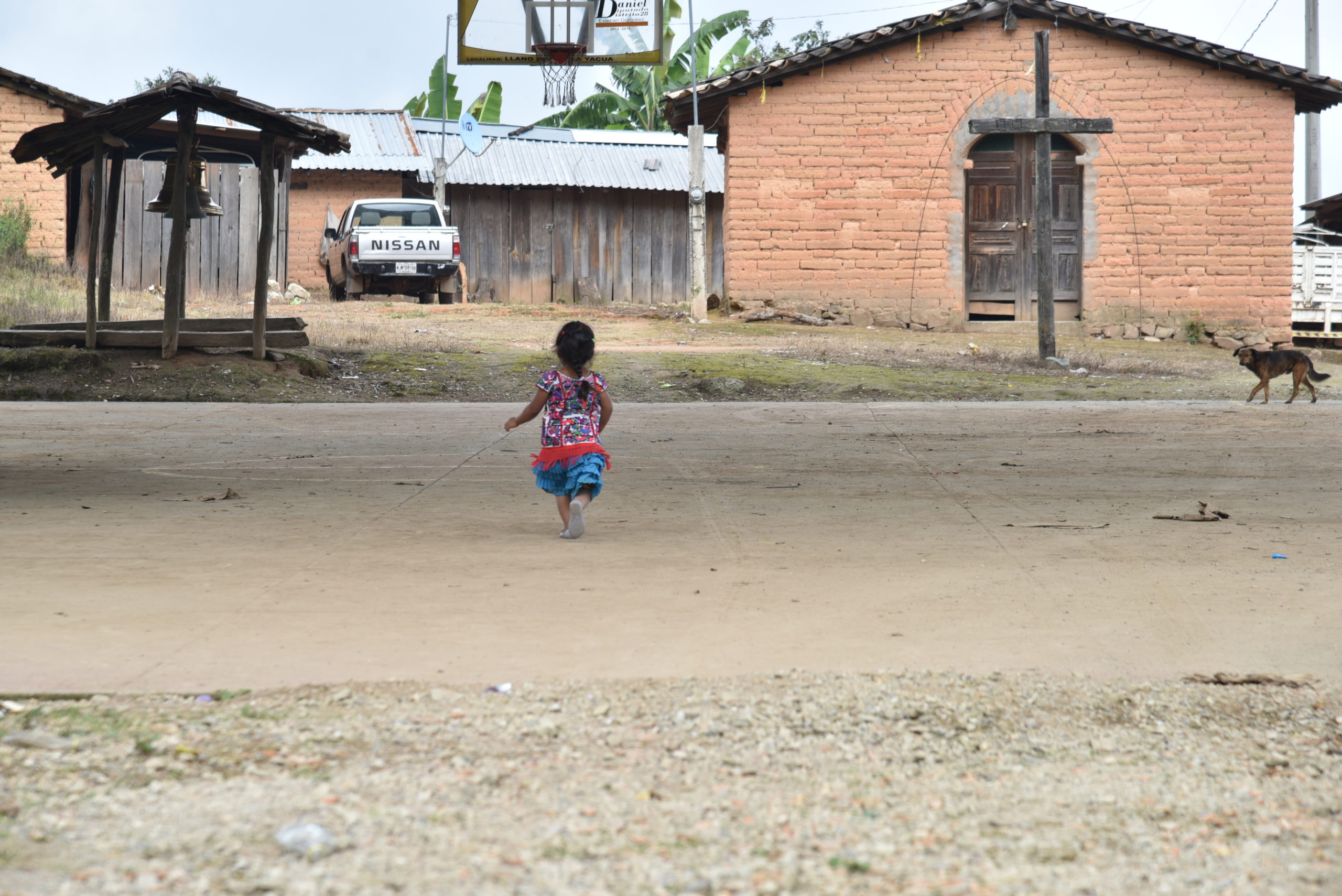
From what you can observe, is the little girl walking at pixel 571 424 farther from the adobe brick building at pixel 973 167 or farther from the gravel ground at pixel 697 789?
the adobe brick building at pixel 973 167

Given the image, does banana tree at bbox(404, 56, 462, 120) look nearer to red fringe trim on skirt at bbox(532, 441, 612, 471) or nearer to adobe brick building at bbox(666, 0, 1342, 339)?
adobe brick building at bbox(666, 0, 1342, 339)

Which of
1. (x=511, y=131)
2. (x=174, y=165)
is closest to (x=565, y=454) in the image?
(x=174, y=165)

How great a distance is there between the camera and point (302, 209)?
1032 inches

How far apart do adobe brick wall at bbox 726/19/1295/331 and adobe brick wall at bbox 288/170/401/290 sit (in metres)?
10.1

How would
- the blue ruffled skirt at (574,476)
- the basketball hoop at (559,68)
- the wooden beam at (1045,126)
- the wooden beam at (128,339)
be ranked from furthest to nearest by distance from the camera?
the wooden beam at (1045,126)
the basketball hoop at (559,68)
the wooden beam at (128,339)
the blue ruffled skirt at (574,476)

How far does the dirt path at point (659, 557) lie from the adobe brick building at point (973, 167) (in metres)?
10.1

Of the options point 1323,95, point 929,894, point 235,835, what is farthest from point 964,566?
point 1323,95

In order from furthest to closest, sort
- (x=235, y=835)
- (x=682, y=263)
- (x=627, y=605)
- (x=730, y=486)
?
(x=682, y=263), (x=730, y=486), (x=627, y=605), (x=235, y=835)

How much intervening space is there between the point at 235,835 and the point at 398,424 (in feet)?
25.2

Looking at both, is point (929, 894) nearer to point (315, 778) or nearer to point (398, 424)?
point (315, 778)

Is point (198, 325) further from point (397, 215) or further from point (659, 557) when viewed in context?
point (659, 557)

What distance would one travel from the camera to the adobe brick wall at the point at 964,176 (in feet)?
62.3

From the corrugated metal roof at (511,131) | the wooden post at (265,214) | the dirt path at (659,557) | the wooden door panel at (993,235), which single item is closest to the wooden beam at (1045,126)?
the wooden door panel at (993,235)

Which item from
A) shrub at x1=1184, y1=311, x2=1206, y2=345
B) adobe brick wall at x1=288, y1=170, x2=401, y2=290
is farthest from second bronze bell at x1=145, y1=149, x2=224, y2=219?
shrub at x1=1184, y1=311, x2=1206, y2=345
